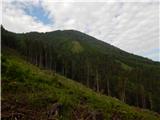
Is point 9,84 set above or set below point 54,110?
above

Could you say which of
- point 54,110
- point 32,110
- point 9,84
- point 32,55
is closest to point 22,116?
point 32,110

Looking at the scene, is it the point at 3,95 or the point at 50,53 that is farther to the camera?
the point at 50,53

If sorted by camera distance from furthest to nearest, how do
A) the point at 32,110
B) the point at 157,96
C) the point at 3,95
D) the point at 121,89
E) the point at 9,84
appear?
the point at 157,96 → the point at 121,89 → the point at 9,84 → the point at 3,95 → the point at 32,110

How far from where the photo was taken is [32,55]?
3509 inches

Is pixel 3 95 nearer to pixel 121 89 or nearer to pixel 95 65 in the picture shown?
pixel 121 89

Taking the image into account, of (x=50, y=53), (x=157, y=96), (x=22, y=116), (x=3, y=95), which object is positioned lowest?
(x=22, y=116)

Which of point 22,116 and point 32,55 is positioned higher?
point 32,55

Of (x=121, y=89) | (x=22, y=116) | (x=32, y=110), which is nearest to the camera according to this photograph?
(x=22, y=116)

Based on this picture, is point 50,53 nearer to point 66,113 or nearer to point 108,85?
point 108,85

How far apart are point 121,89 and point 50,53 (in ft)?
99.6

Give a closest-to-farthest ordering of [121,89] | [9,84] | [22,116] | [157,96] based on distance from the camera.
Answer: [22,116] → [9,84] → [121,89] → [157,96]

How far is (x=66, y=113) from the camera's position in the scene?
17641mm

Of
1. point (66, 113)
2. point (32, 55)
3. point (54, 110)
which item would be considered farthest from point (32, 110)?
point (32, 55)

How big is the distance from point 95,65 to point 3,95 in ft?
258
